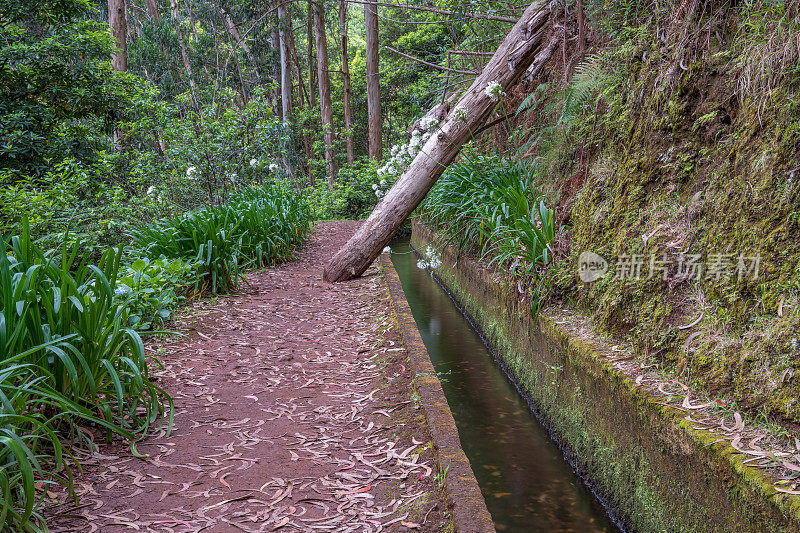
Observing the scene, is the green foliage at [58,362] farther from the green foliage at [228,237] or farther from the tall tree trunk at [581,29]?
the tall tree trunk at [581,29]

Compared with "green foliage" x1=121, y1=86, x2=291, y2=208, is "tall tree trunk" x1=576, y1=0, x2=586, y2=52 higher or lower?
higher

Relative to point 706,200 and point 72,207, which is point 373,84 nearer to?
point 72,207

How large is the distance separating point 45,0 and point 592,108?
713 centimetres

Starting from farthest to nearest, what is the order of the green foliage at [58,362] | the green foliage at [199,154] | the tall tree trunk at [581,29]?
the green foliage at [199,154], the tall tree trunk at [581,29], the green foliage at [58,362]

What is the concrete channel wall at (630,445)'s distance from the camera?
2.02m

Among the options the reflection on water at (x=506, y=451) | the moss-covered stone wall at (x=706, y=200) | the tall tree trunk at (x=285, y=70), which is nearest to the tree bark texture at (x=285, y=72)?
the tall tree trunk at (x=285, y=70)

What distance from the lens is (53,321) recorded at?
8.66 feet

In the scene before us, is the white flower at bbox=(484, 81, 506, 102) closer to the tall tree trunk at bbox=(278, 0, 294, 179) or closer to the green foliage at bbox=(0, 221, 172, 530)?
the green foliage at bbox=(0, 221, 172, 530)

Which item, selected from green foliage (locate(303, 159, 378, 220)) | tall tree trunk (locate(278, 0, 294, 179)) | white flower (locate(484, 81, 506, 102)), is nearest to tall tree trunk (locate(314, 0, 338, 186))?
tall tree trunk (locate(278, 0, 294, 179))

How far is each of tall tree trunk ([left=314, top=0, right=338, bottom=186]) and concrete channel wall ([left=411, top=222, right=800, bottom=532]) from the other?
45.1ft

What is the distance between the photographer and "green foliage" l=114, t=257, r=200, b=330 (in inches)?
150

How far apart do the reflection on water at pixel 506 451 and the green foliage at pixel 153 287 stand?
2.54m

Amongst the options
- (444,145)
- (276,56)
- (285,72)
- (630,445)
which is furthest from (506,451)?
(276,56)

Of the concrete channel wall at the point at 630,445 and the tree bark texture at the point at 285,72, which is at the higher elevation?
the tree bark texture at the point at 285,72
